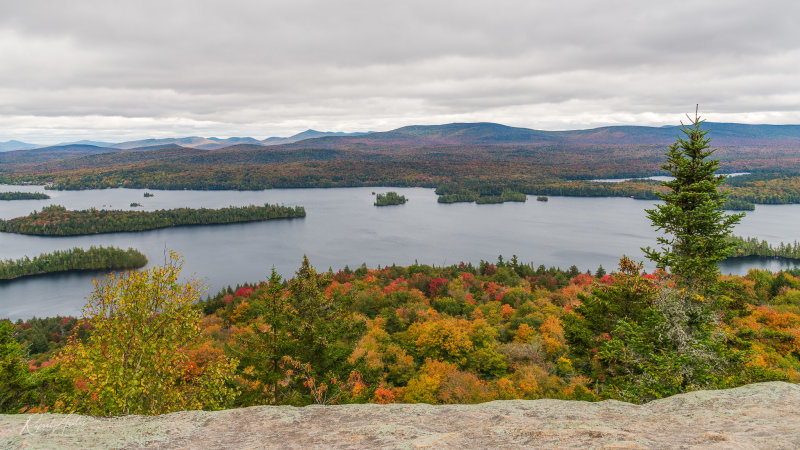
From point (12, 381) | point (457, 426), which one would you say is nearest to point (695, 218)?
point (457, 426)

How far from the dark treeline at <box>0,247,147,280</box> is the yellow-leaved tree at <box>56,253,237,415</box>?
129921 millimetres

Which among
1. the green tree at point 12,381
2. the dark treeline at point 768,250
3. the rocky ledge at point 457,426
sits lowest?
the dark treeline at point 768,250

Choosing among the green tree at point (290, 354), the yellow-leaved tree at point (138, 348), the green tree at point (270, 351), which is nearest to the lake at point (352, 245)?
the green tree at point (270, 351)

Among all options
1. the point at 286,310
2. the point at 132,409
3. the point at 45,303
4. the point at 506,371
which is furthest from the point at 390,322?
the point at 45,303

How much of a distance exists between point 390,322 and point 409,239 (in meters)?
105

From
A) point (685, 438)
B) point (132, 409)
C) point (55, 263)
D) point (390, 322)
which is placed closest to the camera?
point (685, 438)

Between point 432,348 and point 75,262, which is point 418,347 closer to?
point 432,348

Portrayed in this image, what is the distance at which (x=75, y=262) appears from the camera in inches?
5113

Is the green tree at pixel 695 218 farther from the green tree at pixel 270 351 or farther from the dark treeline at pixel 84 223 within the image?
the dark treeline at pixel 84 223

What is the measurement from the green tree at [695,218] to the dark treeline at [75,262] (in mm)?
140354

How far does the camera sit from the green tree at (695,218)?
60.6 ft

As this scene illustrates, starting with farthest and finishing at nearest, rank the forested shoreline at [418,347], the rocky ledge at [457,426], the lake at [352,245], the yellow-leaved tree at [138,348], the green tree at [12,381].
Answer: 1. the lake at [352,245]
2. the green tree at [12,381]
3. the forested shoreline at [418,347]
4. the yellow-leaved tree at [138,348]
5. the rocky ledge at [457,426]

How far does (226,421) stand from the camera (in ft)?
34.8

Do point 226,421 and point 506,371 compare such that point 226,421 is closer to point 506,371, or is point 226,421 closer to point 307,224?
point 506,371
